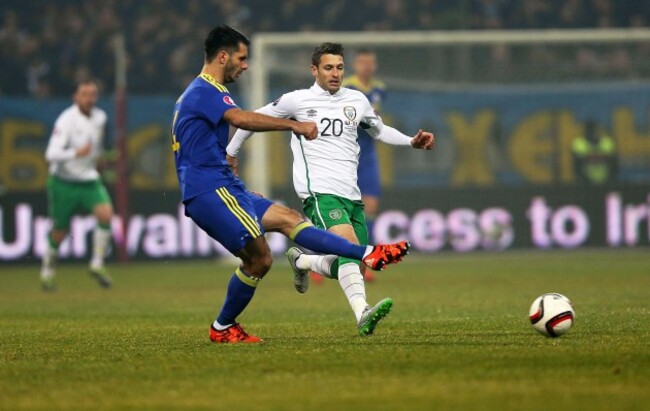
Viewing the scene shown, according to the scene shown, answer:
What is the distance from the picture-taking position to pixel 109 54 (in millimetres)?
23703

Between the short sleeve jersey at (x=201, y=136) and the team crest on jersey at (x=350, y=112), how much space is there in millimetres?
1541

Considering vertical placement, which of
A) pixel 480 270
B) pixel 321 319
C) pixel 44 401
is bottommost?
pixel 480 270

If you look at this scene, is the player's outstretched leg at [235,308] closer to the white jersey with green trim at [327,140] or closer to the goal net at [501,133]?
the white jersey with green trim at [327,140]

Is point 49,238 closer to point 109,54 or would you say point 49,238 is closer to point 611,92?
point 109,54

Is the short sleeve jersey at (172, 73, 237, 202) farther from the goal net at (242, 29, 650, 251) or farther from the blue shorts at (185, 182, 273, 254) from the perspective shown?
the goal net at (242, 29, 650, 251)

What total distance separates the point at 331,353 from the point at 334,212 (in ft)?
6.80

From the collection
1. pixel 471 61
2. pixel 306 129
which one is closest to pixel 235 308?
pixel 306 129

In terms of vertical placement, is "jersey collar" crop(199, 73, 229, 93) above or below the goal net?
above

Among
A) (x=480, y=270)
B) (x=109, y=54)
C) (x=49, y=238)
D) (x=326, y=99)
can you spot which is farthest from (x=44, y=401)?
(x=109, y=54)

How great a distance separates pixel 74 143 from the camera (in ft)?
55.4

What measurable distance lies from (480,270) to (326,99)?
9.30 m

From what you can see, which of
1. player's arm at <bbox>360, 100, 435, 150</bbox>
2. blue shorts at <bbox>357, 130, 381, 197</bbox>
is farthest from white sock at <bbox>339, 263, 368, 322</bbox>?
blue shorts at <bbox>357, 130, 381, 197</bbox>

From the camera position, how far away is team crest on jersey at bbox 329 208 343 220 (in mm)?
9488

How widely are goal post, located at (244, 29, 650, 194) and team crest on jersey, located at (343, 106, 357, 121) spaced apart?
11.1 meters
